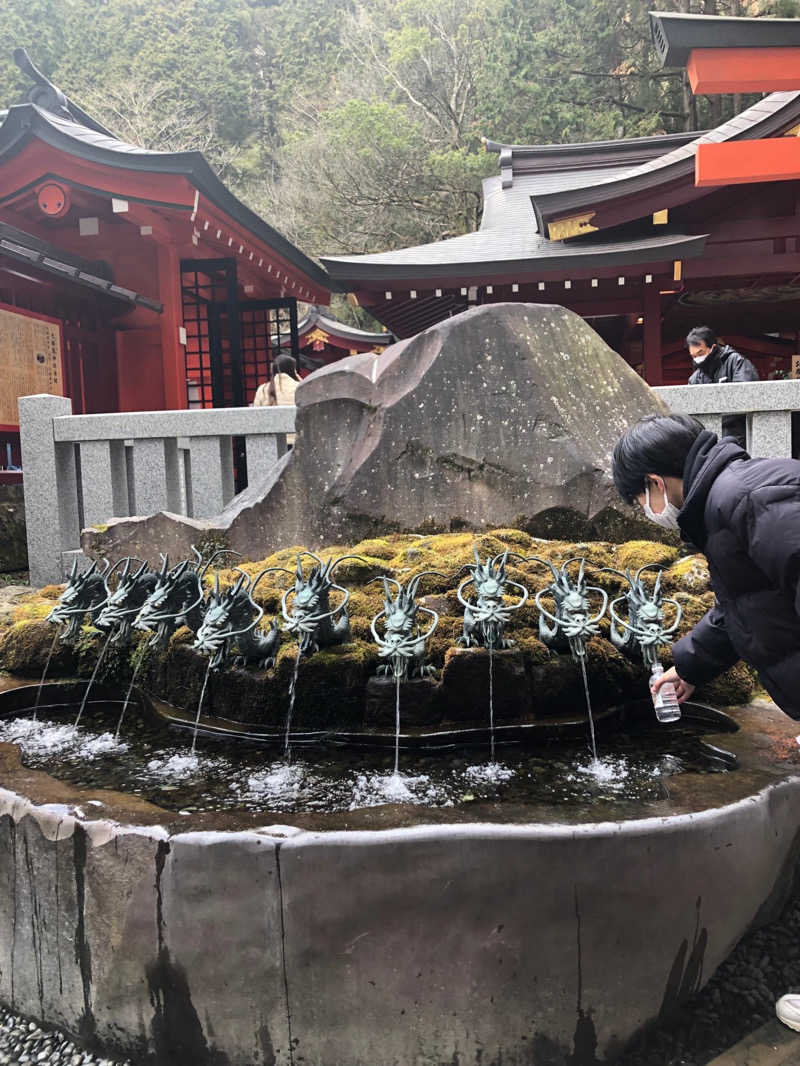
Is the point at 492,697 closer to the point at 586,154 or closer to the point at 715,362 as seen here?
the point at 715,362

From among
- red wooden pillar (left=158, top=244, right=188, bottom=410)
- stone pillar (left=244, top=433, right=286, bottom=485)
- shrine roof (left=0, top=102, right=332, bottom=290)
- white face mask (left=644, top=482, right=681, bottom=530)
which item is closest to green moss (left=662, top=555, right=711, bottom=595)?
white face mask (left=644, top=482, right=681, bottom=530)

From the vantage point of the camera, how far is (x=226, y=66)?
33219mm

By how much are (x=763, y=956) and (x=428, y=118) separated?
30892mm

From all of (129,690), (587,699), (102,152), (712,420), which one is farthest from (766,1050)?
(102,152)

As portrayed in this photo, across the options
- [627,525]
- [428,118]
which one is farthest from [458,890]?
[428,118]

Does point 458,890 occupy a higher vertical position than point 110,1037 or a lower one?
higher

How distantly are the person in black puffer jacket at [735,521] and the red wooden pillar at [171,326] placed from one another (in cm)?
961

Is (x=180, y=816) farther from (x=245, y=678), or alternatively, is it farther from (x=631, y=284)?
(x=631, y=284)

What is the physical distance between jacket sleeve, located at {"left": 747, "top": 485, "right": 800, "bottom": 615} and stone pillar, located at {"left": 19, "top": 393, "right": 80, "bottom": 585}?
550cm

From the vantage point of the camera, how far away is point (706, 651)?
2.28 meters

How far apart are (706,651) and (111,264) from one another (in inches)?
430

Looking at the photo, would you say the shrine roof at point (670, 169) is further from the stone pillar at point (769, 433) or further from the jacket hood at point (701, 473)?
the jacket hood at point (701, 473)

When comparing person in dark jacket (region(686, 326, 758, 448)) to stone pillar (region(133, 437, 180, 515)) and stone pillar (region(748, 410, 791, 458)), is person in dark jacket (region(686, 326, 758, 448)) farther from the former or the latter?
stone pillar (region(133, 437, 180, 515))

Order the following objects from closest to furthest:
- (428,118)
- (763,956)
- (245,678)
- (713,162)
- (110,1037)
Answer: (110,1037) → (763,956) → (245,678) → (713,162) → (428,118)
